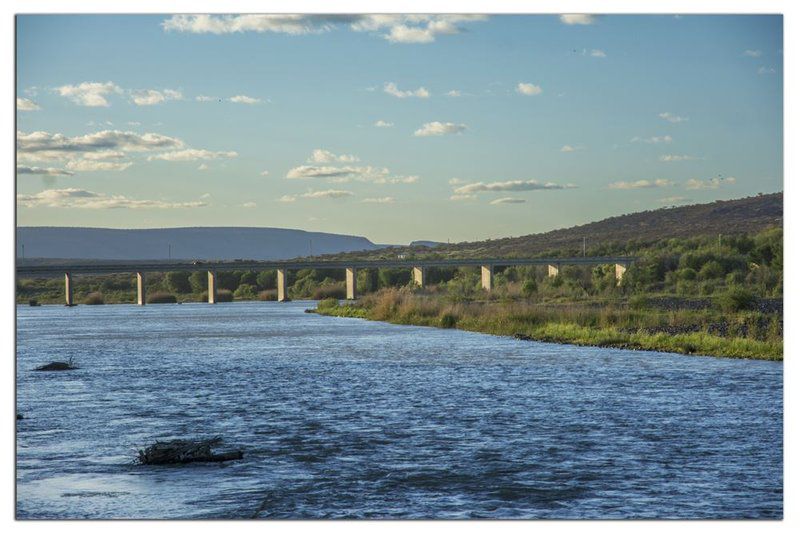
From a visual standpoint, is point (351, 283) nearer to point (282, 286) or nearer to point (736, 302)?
point (282, 286)

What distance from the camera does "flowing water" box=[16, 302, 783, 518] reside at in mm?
13664

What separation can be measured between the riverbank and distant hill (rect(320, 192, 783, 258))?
2002 centimetres

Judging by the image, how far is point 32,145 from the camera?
16.7 meters

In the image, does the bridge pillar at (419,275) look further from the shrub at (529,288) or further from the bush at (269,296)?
the shrub at (529,288)

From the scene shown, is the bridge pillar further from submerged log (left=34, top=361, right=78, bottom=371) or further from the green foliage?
submerged log (left=34, top=361, right=78, bottom=371)

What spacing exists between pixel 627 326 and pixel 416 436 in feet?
77.9

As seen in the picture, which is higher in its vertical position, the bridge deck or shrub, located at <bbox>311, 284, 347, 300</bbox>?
the bridge deck

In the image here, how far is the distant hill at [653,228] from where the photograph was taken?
8931 centimetres

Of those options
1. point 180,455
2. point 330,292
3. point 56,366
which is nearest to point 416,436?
point 180,455

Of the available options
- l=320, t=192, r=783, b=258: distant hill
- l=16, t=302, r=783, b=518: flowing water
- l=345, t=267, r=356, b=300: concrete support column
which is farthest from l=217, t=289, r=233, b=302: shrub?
l=16, t=302, r=783, b=518: flowing water

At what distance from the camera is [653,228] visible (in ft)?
357

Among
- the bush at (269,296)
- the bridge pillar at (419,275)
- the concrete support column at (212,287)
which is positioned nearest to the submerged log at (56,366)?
the bridge pillar at (419,275)

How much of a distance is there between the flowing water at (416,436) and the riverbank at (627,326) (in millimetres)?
1428
